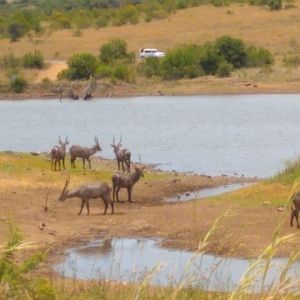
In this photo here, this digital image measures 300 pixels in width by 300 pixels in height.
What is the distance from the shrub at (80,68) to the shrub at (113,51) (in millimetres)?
4222

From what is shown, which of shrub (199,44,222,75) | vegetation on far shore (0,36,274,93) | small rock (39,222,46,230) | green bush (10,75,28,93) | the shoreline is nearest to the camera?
small rock (39,222,46,230)

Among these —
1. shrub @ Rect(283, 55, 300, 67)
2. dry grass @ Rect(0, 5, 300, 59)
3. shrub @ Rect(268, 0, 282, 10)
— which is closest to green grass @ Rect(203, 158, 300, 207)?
shrub @ Rect(283, 55, 300, 67)

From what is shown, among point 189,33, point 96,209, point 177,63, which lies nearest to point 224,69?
point 177,63

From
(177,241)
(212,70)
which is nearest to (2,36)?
(212,70)

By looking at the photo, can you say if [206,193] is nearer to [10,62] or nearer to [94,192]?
[94,192]

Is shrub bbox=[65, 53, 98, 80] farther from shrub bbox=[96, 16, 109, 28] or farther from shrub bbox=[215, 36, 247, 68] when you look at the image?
shrub bbox=[96, 16, 109, 28]

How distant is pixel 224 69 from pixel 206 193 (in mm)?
38788

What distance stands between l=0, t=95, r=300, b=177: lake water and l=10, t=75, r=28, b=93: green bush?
10.8ft

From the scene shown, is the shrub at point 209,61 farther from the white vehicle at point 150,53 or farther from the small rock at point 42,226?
the small rock at point 42,226

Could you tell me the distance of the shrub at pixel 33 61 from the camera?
227 feet

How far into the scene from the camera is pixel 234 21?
8225 cm

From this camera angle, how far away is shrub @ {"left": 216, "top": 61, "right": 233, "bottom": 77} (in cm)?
6234

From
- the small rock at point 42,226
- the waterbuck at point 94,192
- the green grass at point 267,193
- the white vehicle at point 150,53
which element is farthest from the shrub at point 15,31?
the small rock at point 42,226

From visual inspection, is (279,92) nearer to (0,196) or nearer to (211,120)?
(211,120)
